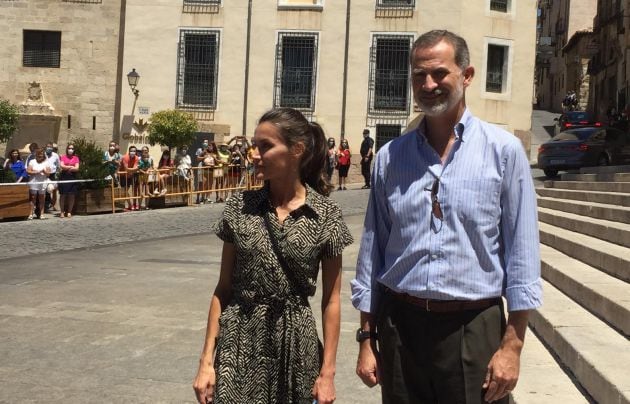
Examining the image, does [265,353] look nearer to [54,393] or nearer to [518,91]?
[54,393]

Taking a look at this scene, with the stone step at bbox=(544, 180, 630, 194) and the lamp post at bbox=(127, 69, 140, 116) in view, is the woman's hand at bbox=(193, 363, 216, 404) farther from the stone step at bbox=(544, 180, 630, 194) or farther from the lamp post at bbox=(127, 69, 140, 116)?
the lamp post at bbox=(127, 69, 140, 116)

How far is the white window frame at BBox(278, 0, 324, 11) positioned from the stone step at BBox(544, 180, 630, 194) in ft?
57.2

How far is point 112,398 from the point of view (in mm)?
5480

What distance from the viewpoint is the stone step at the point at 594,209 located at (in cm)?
912

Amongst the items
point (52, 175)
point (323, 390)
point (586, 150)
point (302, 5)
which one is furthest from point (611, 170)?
point (302, 5)

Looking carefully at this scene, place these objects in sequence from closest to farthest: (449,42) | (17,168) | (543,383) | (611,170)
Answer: (449,42)
(543,383)
(611,170)
(17,168)

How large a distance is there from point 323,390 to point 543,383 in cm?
201

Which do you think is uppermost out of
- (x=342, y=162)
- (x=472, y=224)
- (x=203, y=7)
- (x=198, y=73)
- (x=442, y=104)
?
(x=203, y=7)

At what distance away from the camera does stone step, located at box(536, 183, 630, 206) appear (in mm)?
10552

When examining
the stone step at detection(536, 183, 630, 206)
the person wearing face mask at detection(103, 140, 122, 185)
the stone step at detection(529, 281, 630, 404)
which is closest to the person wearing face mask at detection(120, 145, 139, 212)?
the person wearing face mask at detection(103, 140, 122, 185)

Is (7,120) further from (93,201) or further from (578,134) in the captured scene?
(578,134)

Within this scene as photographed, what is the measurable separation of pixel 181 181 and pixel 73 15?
15.4 metres

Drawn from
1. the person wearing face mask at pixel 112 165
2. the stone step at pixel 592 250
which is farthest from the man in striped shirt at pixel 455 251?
the person wearing face mask at pixel 112 165

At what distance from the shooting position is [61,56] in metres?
34.6
